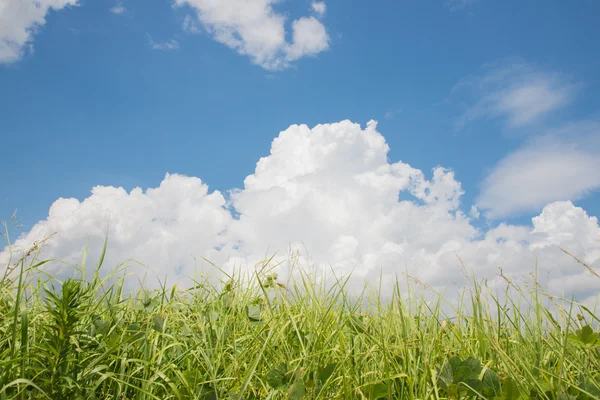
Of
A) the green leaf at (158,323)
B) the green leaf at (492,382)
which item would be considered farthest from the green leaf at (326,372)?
the green leaf at (158,323)

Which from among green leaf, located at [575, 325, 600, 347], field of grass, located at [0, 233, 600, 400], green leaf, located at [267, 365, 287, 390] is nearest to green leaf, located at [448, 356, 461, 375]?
field of grass, located at [0, 233, 600, 400]

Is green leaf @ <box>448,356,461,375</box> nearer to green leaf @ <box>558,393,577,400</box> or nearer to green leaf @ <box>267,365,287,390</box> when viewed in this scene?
green leaf @ <box>558,393,577,400</box>

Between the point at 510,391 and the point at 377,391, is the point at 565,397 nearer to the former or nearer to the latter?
the point at 510,391

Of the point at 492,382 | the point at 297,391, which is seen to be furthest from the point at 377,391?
the point at 492,382

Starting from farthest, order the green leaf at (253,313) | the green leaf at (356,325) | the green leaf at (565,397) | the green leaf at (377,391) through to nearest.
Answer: the green leaf at (253,313) < the green leaf at (356,325) < the green leaf at (377,391) < the green leaf at (565,397)

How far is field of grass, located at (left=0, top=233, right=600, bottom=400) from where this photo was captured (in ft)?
6.61

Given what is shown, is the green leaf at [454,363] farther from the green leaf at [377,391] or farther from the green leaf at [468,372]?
the green leaf at [377,391]

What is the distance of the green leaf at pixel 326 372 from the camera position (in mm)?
2201

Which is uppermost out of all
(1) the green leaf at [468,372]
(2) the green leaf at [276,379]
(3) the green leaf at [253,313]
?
(3) the green leaf at [253,313]

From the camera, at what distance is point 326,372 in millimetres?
2205

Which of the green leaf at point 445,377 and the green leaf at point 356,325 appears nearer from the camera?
the green leaf at point 445,377

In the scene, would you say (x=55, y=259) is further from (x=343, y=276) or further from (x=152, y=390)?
(x=343, y=276)

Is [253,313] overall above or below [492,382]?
above

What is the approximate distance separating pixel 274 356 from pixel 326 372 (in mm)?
491
